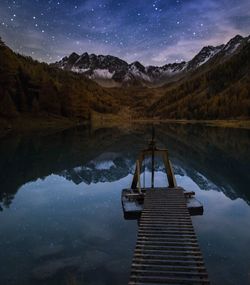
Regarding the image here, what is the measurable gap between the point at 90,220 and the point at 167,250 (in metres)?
9.64

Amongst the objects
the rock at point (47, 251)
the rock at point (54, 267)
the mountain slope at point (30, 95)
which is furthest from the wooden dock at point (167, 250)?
the mountain slope at point (30, 95)

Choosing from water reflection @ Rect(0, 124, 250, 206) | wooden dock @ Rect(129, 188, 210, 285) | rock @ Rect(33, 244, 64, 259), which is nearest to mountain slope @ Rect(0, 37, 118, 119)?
water reflection @ Rect(0, 124, 250, 206)

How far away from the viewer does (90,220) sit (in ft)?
79.5

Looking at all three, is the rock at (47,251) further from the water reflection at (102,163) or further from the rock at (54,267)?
the water reflection at (102,163)

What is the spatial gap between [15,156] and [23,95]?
84388mm

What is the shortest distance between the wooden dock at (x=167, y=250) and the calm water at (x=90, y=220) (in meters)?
1.46

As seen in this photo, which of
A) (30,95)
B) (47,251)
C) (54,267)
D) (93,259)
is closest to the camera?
(54,267)

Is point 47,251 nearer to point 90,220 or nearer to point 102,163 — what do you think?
point 90,220

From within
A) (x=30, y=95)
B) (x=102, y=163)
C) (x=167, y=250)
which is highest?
(x=30, y=95)

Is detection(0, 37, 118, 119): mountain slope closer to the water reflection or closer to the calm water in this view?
the water reflection

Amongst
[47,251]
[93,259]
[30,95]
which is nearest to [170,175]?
[93,259]

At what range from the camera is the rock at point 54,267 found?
15805 millimetres

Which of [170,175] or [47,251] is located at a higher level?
[170,175]

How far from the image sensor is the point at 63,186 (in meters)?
36.2
